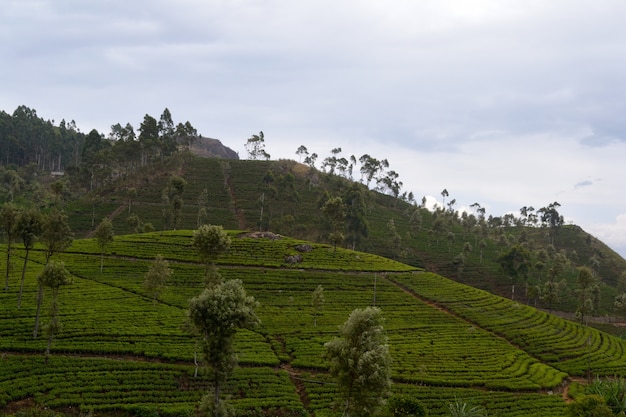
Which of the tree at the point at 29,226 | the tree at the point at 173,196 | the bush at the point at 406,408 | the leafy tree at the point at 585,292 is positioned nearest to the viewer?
the bush at the point at 406,408

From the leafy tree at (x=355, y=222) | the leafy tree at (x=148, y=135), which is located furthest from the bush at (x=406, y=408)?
the leafy tree at (x=148, y=135)

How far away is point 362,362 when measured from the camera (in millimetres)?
30219

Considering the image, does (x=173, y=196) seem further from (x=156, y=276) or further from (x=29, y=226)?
(x=29, y=226)

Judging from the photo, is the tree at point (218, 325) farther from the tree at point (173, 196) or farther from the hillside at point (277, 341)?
the tree at point (173, 196)

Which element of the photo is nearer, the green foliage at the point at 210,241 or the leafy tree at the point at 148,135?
the green foliage at the point at 210,241

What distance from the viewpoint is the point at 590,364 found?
64375 mm

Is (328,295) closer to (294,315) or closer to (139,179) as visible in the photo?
(294,315)

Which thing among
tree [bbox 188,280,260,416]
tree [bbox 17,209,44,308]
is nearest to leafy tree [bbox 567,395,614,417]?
tree [bbox 188,280,260,416]

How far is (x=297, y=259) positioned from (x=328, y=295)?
1608cm

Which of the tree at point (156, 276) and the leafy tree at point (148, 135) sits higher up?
the leafy tree at point (148, 135)

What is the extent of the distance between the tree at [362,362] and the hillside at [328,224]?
94.6 meters

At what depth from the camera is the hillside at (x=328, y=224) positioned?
13075 cm

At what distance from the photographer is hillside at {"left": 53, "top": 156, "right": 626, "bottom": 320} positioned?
429 feet

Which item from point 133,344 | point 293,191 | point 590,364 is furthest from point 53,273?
point 293,191
